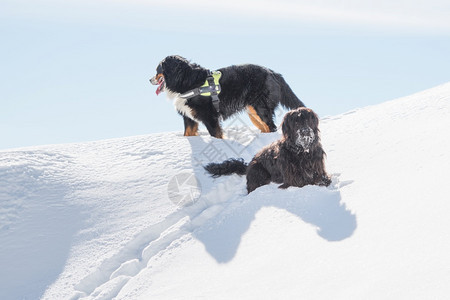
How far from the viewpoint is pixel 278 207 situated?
484cm

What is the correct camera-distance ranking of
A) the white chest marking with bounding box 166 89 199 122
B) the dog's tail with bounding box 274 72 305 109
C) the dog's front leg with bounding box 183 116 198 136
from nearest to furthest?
the white chest marking with bounding box 166 89 199 122
the dog's front leg with bounding box 183 116 198 136
the dog's tail with bounding box 274 72 305 109

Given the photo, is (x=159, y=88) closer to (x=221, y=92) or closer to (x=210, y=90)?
(x=210, y=90)

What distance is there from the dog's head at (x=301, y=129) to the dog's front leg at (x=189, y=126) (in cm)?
323

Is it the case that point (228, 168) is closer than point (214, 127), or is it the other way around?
point (228, 168)

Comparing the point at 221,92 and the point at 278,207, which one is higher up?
the point at 221,92

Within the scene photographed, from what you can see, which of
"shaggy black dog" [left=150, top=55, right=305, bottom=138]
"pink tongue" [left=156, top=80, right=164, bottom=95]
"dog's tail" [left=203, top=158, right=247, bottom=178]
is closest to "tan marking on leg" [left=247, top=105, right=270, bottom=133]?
"shaggy black dog" [left=150, top=55, right=305, bottom=138]

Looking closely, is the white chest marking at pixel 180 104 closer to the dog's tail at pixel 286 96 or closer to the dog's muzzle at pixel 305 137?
the dog's tail at pixel 286 96

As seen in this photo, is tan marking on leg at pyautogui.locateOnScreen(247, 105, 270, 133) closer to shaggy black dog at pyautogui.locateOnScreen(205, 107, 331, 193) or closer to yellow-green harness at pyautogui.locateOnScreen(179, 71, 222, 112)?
yellow-green harness at pyautogui.locateOnScreen(179, 71, 222, 112)

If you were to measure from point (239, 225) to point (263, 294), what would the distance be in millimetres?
1560

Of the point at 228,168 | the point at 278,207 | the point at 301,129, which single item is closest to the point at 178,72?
the point at 228,168

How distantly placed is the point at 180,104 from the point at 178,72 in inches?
24.5

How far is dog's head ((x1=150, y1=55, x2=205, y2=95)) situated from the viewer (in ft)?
26.2

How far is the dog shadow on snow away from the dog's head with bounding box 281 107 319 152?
0.56 meters

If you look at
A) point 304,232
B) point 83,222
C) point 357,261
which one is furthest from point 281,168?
point 83,222
